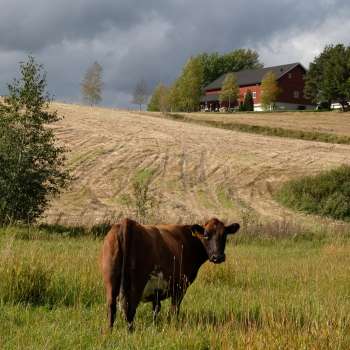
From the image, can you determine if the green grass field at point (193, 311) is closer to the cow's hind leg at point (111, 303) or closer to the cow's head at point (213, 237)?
the cow's hind leg at point (111, 303)

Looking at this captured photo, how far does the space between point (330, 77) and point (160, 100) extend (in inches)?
1856

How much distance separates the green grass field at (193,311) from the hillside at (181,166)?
15.6m

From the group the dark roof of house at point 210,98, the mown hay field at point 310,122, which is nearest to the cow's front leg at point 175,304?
the mown hay field at point 310,122

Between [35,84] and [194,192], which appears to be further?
[194,192]

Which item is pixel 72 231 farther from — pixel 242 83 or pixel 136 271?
pixel 242 83

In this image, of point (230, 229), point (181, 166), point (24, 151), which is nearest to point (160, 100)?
point (181, 166)

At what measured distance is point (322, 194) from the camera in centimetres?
3688

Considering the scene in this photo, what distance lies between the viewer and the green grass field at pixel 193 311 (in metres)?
6.55

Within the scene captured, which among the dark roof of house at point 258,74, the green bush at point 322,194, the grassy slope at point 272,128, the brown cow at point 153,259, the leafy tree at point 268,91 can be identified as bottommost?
the green bush at point 322,194

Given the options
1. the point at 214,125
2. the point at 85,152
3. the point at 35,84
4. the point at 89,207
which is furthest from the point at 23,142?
the point at 214,125

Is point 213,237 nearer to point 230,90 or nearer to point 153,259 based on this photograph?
point 153,259

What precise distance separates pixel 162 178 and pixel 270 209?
9471mm

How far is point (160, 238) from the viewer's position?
316 inches

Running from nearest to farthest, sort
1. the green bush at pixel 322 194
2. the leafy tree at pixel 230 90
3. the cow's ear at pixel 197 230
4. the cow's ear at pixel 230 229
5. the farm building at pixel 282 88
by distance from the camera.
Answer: the cow's ear at pixel 197 230
the cow's ear at pixel 230 229
the green bush at pixel 322 194
the leafy tree at pixel 230 90
the farm building at pixel 282 88
